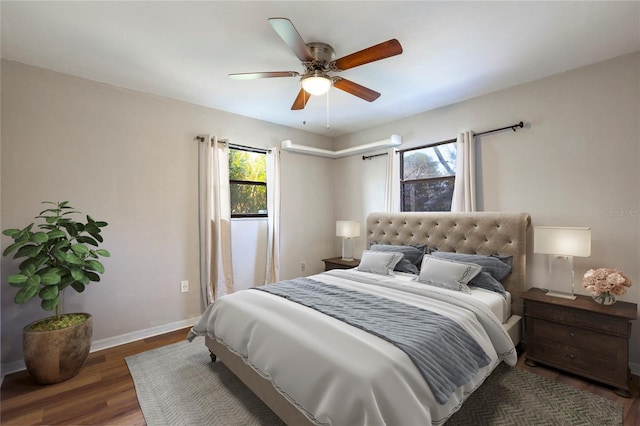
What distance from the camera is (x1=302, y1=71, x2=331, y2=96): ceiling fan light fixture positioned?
2.11 m

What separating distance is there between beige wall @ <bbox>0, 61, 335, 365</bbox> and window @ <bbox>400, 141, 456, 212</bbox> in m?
2.26

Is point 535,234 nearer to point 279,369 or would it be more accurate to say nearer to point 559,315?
point 559,315

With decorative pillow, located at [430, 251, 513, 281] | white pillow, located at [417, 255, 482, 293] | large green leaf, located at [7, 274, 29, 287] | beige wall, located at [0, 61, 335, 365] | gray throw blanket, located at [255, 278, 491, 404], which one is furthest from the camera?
decorative pillow, located at [430, 251, 513, 281]

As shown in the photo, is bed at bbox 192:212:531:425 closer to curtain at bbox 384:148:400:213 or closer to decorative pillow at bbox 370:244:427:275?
decorative pillow at bbox 370:244:427:275

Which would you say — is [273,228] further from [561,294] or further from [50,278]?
[561,294]

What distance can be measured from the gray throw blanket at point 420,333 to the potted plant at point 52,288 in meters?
1.74

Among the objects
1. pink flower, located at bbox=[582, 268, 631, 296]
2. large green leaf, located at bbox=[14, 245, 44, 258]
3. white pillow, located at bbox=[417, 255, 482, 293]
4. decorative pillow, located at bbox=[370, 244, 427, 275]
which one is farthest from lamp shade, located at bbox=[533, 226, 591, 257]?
large green leaf, located at bbox=[14, 245, 44, 258]

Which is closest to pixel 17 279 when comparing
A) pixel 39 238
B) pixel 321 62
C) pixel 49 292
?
pixel 49 292

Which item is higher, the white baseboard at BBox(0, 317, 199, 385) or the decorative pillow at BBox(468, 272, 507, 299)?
the decorative pillow at BBox(468, 272, 507, 299)

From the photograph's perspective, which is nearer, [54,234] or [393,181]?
[54,234]

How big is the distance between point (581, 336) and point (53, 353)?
414 cm

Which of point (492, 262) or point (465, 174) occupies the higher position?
point (465, 174)

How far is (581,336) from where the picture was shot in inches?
87.7

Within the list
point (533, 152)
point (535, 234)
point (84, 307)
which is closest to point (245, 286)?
point (84, 307)
